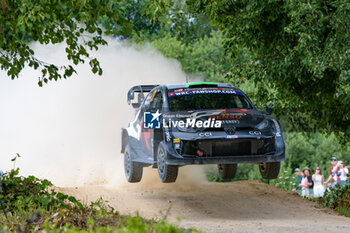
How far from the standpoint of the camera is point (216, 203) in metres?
14.6

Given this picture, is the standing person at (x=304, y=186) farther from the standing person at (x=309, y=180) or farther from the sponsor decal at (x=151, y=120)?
the sponsor decal at (x=151, y=120)

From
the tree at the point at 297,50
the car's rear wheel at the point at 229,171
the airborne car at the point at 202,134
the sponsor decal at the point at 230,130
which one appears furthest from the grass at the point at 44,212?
the tree at the point at 297,50

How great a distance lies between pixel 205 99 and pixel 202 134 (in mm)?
1497

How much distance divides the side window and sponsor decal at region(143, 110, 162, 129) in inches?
6.6

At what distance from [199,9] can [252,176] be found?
1651 centimetres

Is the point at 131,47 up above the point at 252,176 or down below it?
above

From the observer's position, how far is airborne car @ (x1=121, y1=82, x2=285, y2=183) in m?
10.6

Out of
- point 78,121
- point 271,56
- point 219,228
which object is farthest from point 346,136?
point 78,121

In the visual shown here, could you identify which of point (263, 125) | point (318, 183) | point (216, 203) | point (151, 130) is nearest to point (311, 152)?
point (318, 183)

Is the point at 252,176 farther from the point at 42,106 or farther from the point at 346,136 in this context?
the point at 346,136

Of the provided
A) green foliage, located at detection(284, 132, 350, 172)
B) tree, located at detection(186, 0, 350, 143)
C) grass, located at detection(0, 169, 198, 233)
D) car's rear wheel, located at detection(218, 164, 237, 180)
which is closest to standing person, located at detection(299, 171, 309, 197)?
tree, located at detection(186, 0, 350, 143)

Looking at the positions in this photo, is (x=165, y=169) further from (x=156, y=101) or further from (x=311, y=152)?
(x=311, y=152)

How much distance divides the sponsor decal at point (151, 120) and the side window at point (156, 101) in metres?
0.17

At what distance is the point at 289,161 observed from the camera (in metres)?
30.6
